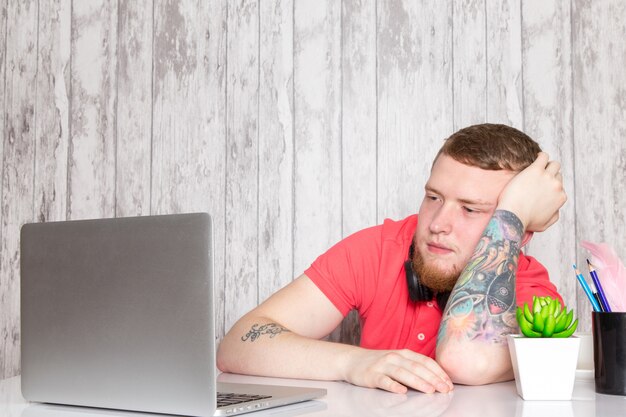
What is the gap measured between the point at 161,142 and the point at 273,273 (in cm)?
52

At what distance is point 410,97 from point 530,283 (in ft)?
2.39

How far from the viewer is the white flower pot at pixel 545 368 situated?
3.48ft

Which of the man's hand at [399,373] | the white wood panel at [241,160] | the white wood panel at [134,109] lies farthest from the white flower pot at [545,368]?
the white wood panel at [134,109]

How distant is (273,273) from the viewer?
2146 millimetres

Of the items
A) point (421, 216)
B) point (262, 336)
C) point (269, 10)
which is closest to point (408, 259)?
point (421, 216)

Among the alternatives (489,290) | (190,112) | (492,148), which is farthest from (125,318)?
(190,112)

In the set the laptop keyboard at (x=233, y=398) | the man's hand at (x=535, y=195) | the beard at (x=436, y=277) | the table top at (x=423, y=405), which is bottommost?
the table top at (x=423, y=405)

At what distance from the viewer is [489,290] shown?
1324mm

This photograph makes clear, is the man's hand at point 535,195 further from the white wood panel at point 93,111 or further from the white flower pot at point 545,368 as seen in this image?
the white wood panel at point 93,111

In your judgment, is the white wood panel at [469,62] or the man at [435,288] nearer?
the man at [435,288]

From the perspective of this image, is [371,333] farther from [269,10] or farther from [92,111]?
[92,111]

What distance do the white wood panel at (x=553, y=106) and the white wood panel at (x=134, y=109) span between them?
42.6 inches

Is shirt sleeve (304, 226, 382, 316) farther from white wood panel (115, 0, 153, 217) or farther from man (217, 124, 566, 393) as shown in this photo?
white wood panel (115, 0, 153, 217)

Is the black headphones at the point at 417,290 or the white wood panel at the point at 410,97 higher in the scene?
the white wood panel at the point at 410,97
